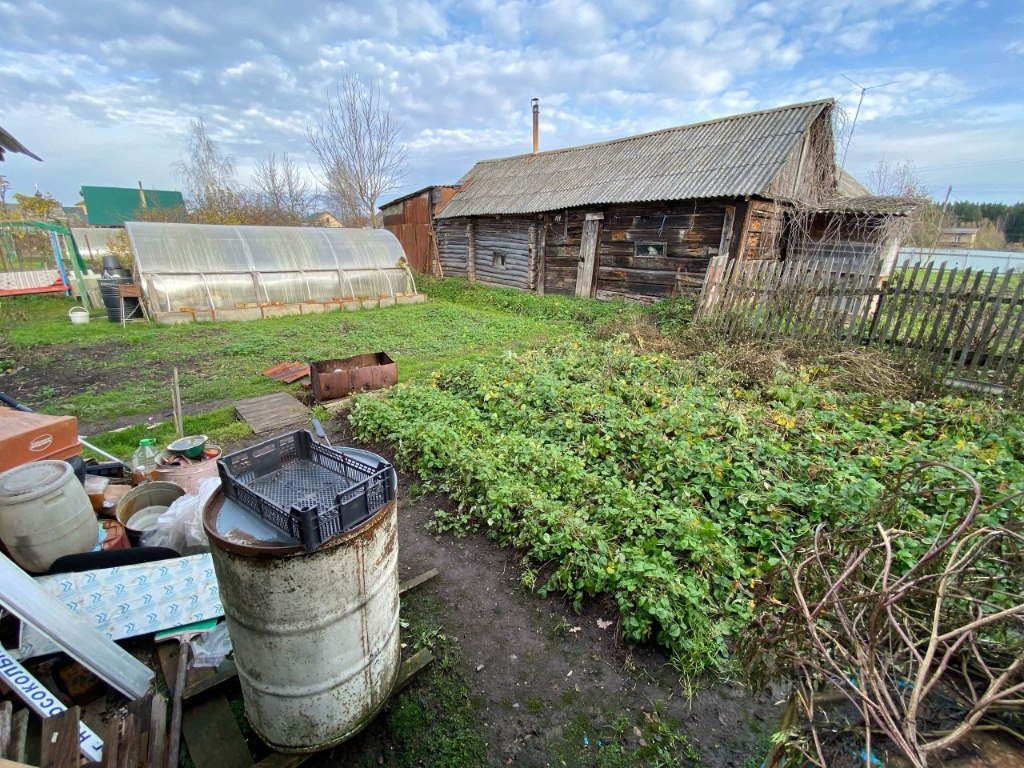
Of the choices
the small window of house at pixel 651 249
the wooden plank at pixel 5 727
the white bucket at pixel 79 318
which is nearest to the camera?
the wooden plank at pixel 5 727

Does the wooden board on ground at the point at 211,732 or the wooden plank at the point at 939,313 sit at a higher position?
the wooden plank at the point at 939,313

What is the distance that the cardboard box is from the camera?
3.07m

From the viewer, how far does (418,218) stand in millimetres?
19562

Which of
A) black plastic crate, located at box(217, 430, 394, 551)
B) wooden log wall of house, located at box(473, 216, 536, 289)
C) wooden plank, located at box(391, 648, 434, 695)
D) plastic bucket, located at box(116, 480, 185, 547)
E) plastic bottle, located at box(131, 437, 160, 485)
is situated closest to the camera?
black plastic crate, located at box(217, 430, 394, 551)

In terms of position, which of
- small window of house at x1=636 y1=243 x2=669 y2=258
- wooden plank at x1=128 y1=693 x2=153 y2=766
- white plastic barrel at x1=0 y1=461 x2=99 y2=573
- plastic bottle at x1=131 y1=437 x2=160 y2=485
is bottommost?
wooden plank at x1=128 y1=693 x2=153 y2=766

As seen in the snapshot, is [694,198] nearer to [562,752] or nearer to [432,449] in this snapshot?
[432,449]

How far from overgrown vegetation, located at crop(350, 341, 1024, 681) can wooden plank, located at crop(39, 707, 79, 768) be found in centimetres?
229

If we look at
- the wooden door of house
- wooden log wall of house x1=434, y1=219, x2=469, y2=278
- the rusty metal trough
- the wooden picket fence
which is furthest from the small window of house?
the rusty metal trough

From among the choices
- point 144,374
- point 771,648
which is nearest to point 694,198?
point 771,648

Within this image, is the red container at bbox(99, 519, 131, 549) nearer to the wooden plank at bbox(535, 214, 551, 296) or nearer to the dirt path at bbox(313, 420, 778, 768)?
the dirt path at bbox(313, 420, 778, 768)

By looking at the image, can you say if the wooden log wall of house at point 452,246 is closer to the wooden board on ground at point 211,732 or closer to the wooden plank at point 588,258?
the wooden plank at point 588,258

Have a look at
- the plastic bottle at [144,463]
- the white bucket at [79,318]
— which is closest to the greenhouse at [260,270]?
the white bucket at [79,318]

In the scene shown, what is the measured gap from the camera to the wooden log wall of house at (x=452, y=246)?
17750 millimetres

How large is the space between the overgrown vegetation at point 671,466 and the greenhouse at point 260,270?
8.58 metres
